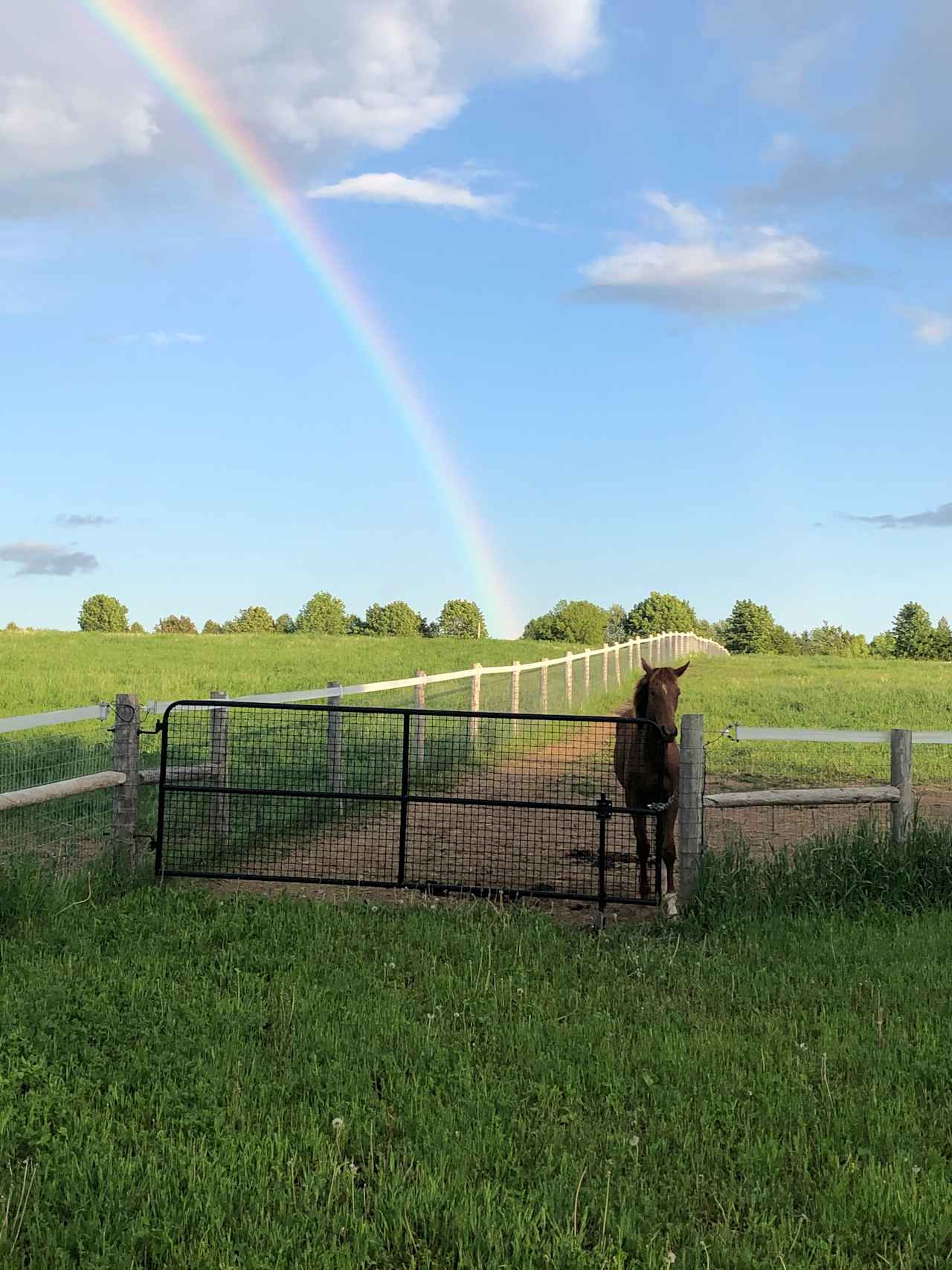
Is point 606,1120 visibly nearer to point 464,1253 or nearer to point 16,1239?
point 464,1253

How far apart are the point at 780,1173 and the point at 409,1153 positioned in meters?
1.39

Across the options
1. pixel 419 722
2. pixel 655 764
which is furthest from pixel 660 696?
pixel 419 722

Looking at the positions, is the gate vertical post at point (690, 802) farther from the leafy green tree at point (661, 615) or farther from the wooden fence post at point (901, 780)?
the leafy green tree at point (661, 615)

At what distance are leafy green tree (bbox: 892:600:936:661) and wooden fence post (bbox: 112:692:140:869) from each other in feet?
336

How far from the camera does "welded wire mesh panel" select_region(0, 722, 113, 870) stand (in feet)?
29.1

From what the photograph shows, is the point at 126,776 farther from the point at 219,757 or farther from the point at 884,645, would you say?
the point at 884,645

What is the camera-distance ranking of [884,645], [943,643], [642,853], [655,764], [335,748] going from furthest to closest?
[884,645] → [943,643] → [335,748] → [655,764] → [642,853]

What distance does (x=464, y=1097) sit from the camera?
470 centimetres

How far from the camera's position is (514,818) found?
1242 cm

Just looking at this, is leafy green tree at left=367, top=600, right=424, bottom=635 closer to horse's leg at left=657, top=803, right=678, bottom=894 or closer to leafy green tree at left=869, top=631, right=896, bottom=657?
leafy green tree at left=869, top=631, right=896, bottom=657

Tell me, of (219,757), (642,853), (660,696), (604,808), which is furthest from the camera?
(219,757)

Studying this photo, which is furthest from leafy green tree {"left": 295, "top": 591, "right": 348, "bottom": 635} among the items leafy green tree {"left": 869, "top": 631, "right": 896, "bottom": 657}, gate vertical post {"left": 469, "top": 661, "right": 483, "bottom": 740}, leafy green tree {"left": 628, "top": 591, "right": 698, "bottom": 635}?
gate vertical post {"left": 469, "top": 661, "right": 483, "bottom": 740}

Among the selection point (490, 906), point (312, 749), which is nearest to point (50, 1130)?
point (490, 906)

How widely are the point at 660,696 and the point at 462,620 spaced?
127m
